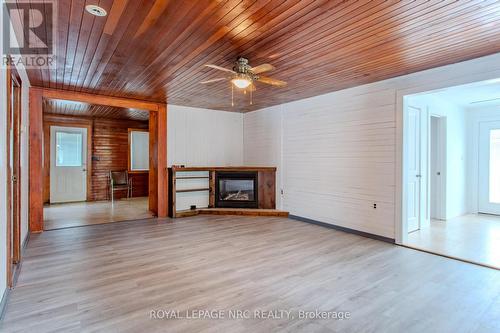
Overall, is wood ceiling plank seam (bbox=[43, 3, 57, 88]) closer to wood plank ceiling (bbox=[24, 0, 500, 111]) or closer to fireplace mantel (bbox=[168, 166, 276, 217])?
wood plank ceiling (bbox=[24, 0, 500, 111])

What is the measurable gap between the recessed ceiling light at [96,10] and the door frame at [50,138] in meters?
6.73

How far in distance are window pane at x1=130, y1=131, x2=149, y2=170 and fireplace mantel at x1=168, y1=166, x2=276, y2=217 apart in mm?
3509

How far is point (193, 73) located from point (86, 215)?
4370 millimetres

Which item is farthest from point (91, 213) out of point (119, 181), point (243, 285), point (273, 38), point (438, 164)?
point (438, 164)

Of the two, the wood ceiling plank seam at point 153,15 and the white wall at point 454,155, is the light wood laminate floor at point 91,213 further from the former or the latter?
the white wall at point 454,155

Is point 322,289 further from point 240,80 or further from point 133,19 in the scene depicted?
point 133,19

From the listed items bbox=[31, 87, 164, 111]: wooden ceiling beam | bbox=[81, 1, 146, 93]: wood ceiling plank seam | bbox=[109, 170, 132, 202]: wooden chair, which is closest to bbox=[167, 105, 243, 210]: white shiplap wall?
bbox=[31, 87, 164, 111]: wooden ceiling beam

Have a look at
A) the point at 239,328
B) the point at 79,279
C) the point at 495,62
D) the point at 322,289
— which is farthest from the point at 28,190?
the point at 495,62

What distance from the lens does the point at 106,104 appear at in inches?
211

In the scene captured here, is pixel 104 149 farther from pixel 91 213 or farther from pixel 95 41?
pixel 95 41

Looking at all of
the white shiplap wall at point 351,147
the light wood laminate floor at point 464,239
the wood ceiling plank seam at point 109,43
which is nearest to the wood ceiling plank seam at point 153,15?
the wood ceiling plank seam at point 109,43

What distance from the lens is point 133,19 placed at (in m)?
2.45

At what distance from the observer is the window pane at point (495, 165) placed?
6.03 meters

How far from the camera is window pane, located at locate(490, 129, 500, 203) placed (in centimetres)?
603
